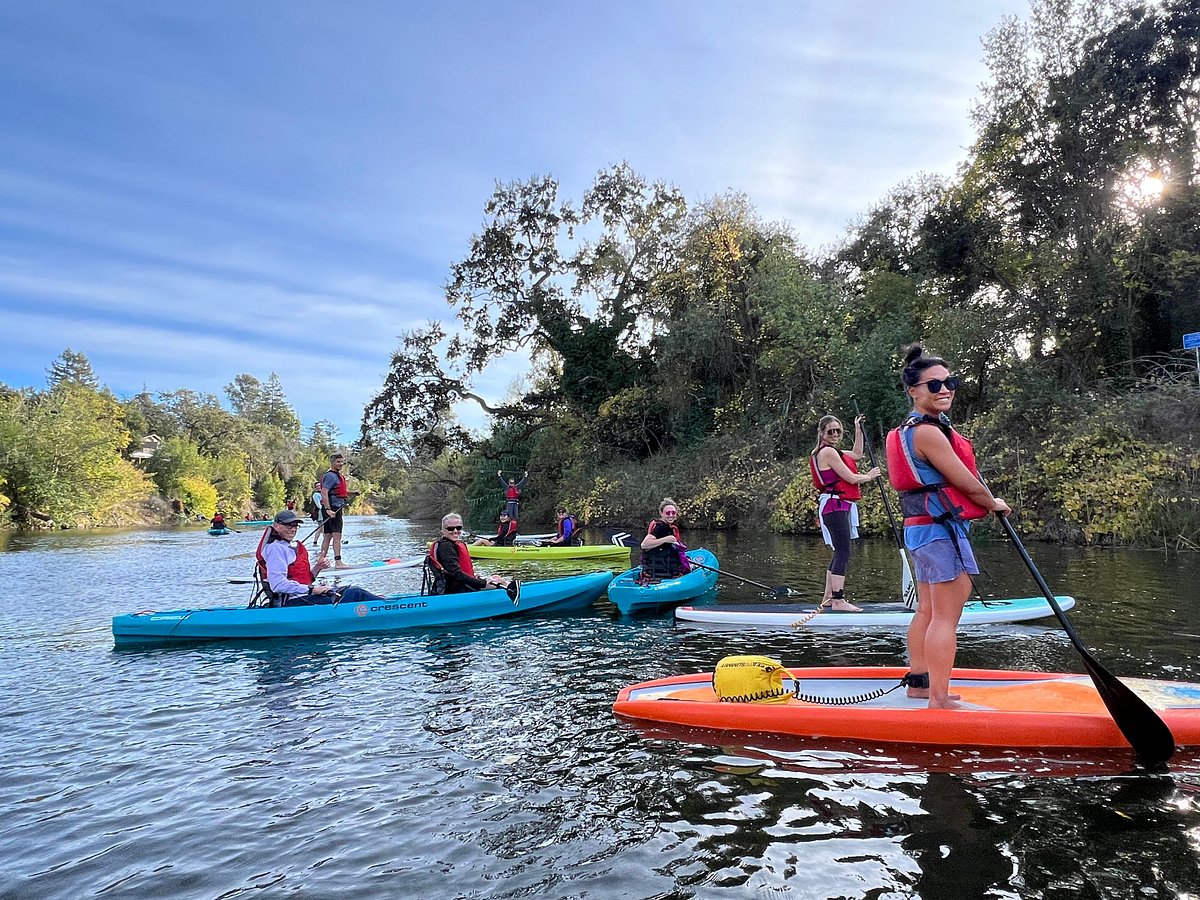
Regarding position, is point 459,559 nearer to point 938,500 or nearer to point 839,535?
point 839,535

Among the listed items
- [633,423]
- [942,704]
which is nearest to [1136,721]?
[942,704]

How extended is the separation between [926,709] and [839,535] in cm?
353

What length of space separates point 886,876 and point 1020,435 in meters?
15.6

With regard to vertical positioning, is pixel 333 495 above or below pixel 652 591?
above

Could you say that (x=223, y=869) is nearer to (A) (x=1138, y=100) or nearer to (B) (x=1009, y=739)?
(B) (x=1009, y=739)

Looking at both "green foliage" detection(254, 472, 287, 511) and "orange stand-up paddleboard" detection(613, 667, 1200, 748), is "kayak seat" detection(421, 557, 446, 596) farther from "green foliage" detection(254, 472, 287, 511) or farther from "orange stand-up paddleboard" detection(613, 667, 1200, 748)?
"green foliage" detection(254, 472, 287, 511)

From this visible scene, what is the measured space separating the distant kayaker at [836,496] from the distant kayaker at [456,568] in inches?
140

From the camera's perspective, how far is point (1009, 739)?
402 cm

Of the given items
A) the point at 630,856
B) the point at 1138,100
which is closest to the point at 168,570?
the point at 630,856

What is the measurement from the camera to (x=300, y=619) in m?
8.12

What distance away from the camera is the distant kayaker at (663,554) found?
9.17m

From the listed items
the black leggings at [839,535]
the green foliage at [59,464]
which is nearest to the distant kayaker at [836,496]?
the black leggings at [839,535]

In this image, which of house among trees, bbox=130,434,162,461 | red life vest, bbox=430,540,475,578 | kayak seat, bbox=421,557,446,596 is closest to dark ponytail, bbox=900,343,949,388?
red life vest, bbox=430,540,475,578

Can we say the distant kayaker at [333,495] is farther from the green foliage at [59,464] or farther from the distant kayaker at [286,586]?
the green foliage at [59,464]
